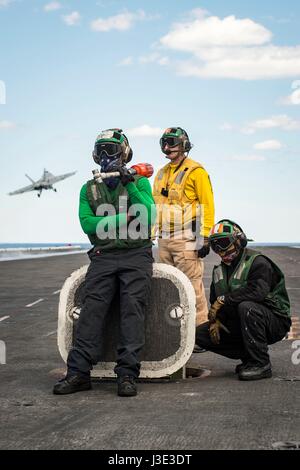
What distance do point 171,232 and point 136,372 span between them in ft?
7.24

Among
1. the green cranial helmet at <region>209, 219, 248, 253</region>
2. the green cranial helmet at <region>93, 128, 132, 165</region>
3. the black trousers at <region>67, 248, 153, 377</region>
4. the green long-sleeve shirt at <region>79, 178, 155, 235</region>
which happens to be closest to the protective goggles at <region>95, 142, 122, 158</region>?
the green cranial helmet at <region>93, 128, 132, 165</region>

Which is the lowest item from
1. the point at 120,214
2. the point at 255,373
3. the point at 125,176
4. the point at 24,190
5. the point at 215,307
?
the point at 255,373

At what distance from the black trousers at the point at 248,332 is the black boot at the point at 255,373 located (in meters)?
0.05

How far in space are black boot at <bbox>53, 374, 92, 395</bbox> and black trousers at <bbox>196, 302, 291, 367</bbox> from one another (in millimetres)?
1336

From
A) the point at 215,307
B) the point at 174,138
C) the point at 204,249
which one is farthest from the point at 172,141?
the point at 215,307

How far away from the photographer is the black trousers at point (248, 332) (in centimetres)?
682

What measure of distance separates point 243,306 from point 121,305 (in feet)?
3.67

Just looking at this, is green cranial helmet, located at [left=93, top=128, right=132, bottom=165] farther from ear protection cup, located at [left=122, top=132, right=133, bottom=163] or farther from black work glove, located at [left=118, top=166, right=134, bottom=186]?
black work glove, located at [left=118, top=166, right=134, bottom=186]

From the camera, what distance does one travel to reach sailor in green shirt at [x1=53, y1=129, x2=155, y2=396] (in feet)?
21.2

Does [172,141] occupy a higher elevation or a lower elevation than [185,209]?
higher

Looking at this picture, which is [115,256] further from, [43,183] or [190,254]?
[43,183]

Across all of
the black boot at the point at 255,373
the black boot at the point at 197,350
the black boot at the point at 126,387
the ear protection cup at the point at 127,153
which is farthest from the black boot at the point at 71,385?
the black boot at the point at 197,350

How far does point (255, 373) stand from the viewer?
22.1ft

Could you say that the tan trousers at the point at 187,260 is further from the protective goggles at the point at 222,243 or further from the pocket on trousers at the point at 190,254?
the protective goggles at the point at 222,243
